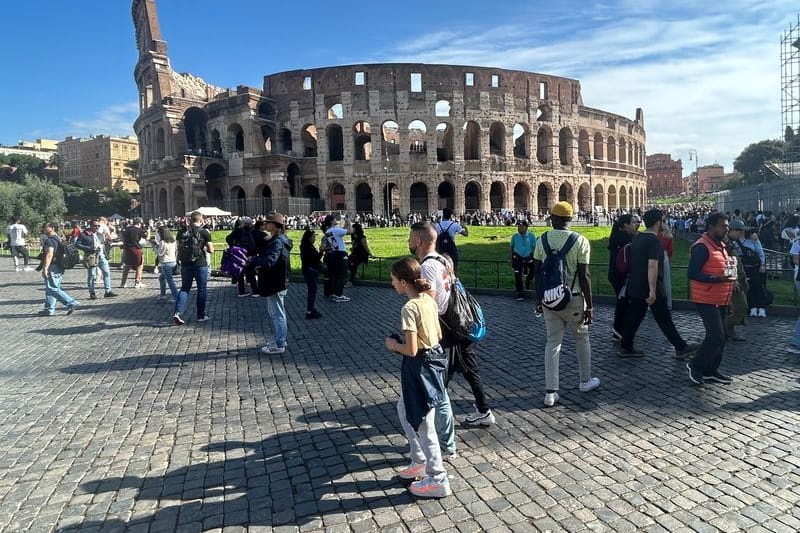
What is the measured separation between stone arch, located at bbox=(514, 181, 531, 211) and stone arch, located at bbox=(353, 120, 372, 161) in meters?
13.4

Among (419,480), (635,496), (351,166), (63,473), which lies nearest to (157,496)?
(63,473)

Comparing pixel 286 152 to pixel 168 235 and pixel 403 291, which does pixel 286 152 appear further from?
pixel 403 291

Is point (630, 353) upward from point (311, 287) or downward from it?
downward

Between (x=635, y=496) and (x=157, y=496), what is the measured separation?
2.89 metres

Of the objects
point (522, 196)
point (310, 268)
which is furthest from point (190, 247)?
point (522, 196)

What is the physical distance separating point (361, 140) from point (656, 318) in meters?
42.7

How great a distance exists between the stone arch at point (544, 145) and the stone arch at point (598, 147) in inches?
277

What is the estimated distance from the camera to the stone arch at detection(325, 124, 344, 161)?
144 feet

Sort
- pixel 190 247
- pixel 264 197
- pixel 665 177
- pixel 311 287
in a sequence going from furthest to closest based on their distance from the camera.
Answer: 1. pixel 665 177
2. pixel 264 197
3. pixel 311 287
4. pixel 190 247

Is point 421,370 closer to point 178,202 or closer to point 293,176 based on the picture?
point 293,176

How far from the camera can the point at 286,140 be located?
45375 mm

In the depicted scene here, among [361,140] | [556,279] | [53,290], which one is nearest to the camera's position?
[556,279]

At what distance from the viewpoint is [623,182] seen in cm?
5228

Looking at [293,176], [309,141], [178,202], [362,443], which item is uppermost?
[309,141]
